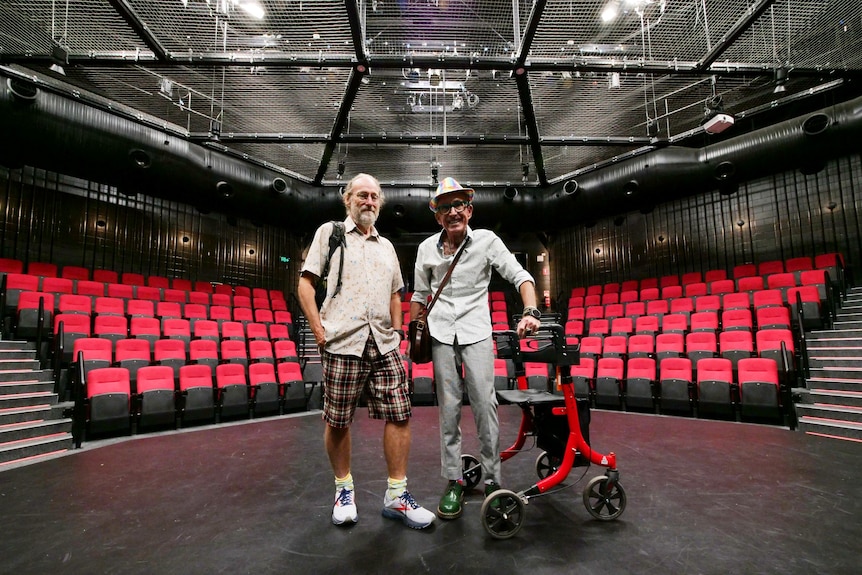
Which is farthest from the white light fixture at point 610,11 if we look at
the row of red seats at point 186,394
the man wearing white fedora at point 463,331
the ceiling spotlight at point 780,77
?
the row of red seats at point 186,394

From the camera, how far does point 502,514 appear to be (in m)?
1.61

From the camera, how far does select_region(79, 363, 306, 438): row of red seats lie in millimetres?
3924

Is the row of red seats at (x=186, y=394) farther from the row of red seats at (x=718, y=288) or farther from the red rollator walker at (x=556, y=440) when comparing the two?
the row of red seats at (x=718, y=288)

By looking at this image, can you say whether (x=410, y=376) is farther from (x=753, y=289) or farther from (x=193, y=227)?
(x=193, y=227)

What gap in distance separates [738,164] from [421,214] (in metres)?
6.01

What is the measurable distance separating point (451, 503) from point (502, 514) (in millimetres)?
267

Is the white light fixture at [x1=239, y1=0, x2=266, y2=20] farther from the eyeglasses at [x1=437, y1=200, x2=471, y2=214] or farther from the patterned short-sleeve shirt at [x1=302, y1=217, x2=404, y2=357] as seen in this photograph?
the eyeglasses at [x1=437, y1=200, x2=471, y2=214]

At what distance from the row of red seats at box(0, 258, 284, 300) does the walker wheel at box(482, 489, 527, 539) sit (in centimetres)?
756

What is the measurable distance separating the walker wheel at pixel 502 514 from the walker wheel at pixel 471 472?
0.48 metres

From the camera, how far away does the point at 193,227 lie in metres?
9.30

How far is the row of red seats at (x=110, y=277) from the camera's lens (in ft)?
20.6

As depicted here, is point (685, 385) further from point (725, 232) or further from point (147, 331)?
point (147, 331)

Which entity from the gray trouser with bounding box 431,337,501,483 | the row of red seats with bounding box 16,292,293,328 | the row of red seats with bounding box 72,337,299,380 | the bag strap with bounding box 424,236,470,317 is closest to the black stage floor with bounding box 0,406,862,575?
the gray trouser with bounding box 431,337,501,483

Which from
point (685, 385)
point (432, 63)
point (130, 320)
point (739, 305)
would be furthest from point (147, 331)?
point (739, 305)
